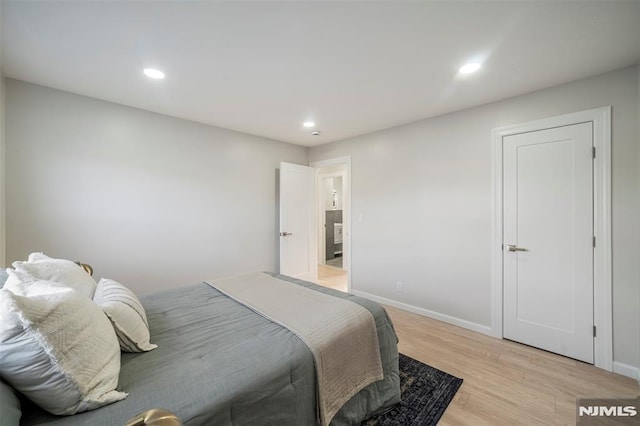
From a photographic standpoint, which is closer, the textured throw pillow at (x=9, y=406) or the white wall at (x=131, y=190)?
the textured throw pillow at (x=9, y=406)

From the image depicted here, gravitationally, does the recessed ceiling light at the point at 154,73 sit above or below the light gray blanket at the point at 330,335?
above

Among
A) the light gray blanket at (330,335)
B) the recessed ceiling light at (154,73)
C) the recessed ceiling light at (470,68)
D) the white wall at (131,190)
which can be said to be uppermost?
the recessed ceiling light at (470,68)

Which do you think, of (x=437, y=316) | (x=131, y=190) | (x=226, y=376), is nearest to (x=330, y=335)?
(x=226, y=376)

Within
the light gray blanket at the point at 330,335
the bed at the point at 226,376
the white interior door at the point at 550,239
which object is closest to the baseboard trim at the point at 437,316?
the white interior door at the point at 550,239

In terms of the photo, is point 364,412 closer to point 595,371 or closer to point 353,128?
point 595,371

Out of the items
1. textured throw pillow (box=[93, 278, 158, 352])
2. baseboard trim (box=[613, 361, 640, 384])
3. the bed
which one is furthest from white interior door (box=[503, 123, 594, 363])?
textured throw pillow (box=[93, 278, 158, 352])

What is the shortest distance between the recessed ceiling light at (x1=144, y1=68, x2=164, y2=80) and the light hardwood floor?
3312 mm

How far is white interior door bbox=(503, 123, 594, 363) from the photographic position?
87.4 inches

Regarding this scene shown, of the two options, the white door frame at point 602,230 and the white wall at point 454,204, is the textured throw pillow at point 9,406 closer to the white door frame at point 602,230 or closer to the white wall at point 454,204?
the white wall at point 454,204

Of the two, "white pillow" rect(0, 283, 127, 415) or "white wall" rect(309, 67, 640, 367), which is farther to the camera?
"white wall" rect(309, 67, 640, 367)

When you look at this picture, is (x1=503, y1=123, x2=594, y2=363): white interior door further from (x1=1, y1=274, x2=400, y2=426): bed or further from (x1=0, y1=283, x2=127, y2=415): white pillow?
(x1=0, y1=283, x2=127, y2=415): white pillow

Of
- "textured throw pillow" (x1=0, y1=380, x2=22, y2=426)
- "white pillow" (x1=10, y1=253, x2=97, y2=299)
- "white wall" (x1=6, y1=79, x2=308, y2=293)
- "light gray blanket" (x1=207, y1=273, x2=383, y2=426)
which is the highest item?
"white wall" (x1=6, y1=79, x2=308, y2=293)

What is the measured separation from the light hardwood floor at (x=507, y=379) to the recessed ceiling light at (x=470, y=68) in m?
2.50

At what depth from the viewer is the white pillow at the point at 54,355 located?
2.57ft
